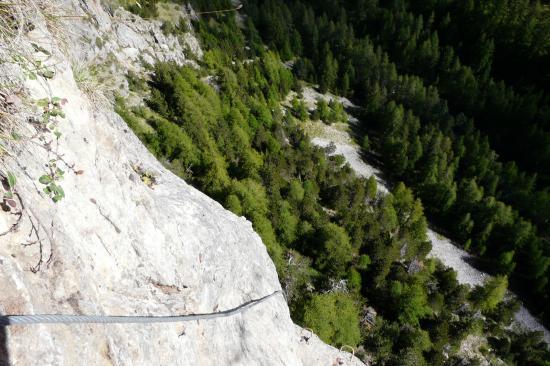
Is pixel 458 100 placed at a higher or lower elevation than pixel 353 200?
lower

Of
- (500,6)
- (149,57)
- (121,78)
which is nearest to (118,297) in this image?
(121,78)

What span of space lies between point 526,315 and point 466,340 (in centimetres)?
1019

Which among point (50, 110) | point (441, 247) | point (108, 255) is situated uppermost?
point (50, 110)

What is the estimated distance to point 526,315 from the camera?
4072 centimetres

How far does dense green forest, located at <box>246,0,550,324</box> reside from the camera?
147 ft

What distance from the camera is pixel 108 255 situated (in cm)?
722

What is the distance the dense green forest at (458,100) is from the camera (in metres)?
44.8

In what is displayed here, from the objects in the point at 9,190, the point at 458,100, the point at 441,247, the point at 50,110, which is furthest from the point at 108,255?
the point at 458,100

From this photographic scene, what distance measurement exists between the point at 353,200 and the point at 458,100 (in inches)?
1681

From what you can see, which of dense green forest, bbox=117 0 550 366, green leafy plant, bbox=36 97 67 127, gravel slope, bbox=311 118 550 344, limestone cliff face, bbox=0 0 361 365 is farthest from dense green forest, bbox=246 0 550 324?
green leafy plant, bbox=36 97 67 127

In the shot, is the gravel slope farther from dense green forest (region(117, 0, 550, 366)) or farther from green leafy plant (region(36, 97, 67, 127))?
green leafy plant (region(36, 97, 67, 127))

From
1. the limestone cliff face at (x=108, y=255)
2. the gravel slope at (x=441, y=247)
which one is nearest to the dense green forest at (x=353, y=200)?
the gravel slope at (x=441, y=247)

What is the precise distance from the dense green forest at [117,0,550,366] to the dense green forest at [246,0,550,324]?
0.39 m

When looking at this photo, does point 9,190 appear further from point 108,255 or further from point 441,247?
point 441,247
